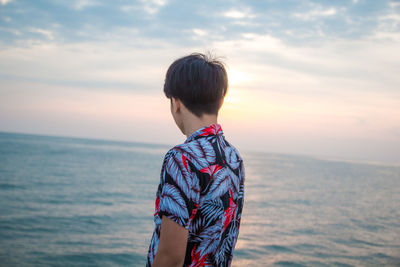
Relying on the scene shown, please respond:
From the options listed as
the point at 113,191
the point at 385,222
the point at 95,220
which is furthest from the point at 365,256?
the point at 113,191

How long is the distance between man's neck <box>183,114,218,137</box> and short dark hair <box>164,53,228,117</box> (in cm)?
2

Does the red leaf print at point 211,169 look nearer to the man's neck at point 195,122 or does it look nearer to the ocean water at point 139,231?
the man's neck at point 195,122

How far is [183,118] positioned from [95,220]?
16.3 metres

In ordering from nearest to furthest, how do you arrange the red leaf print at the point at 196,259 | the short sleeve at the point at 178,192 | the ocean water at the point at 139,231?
the short sleeve at the point at 178,192, the red leaf print at the point at 196,259, the ocean water at the point at 139,231

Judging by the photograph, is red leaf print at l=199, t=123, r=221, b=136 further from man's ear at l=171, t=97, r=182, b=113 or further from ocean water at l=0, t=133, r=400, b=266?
ocean water at l=0, t=133, r=400, b=266

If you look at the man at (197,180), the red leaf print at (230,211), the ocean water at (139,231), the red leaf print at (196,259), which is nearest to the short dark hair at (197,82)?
the man at (197,180)

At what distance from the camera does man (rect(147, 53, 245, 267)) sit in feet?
4.48

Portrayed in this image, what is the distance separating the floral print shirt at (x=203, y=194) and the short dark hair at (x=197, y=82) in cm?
12

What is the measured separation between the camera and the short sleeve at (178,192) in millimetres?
1354

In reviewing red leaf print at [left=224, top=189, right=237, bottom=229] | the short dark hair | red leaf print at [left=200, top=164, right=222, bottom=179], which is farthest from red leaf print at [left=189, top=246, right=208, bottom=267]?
the short dark hair

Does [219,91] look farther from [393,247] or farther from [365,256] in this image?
[393,247]

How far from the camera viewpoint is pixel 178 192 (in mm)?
1363

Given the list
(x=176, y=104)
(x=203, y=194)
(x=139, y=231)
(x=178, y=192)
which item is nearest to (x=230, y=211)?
(x=203, y=194)

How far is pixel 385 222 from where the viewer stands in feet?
63.4
